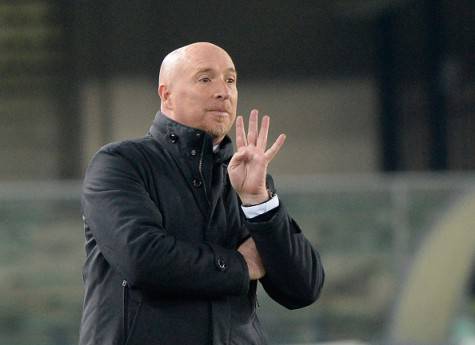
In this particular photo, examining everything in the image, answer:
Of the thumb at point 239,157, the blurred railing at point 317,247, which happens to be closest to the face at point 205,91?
the thumb at point 239,157

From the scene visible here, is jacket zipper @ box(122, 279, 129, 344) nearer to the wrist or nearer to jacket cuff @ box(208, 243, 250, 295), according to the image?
jacket cuff @ box(208, 243, 250, 295)

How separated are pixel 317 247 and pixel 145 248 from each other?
485 centimetres

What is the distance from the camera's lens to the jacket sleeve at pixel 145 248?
8.67 feet

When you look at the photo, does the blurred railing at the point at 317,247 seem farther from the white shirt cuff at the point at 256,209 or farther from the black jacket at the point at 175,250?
the white shirt cuff at the point at 256,209

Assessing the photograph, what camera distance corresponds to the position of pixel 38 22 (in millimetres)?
8648

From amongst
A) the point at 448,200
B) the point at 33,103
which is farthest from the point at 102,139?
the point at 448,200

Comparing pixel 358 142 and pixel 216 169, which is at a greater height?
pixel 216 169

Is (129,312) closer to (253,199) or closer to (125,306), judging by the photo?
(125,306)

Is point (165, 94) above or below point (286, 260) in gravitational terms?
above

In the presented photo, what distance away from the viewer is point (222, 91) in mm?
2789

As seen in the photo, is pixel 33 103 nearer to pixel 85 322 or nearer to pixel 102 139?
pixel 102 139

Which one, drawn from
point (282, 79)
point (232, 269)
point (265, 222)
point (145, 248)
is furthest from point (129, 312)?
point (282, 79)

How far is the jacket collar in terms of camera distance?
2.80 meters

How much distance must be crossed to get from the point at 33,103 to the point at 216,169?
6.19m
